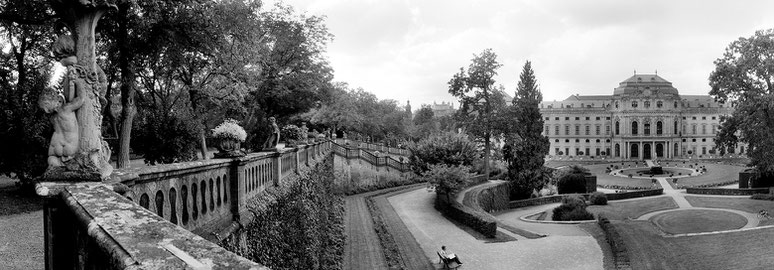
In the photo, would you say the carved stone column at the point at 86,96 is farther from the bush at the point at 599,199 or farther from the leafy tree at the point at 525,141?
the bush at the point at 599,199

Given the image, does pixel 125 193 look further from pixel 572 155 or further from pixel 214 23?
pixel 572 155

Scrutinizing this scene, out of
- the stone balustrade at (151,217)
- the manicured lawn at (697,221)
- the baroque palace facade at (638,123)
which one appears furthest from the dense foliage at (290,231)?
the baroque palace facade at (638,123)

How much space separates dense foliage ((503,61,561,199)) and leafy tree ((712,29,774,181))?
1468 centimetres

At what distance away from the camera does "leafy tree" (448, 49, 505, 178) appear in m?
44.6

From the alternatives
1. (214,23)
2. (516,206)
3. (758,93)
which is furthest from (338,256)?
(758,93)

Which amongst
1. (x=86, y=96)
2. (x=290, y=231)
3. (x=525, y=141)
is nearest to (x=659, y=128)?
(x=525, y=141)

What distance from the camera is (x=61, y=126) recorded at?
462cm

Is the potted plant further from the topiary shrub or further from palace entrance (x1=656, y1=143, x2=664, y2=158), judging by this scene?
palace entrance (x1=656, y1=143, x2=664, y2=158)

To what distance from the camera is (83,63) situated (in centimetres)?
486

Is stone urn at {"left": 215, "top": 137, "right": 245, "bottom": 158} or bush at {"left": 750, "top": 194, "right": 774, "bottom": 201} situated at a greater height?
stone urn at {"left": 215, "top": 137, "right": 245, "bottom": 158}

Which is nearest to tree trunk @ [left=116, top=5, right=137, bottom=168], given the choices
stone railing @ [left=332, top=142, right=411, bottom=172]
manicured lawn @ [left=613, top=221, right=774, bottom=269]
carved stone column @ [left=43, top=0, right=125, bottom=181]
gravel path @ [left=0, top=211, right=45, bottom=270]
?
gravel path @ [left=0, top=211, right=45, bottom=270]

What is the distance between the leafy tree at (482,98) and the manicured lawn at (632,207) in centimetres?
1075

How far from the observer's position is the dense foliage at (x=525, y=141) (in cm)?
3959

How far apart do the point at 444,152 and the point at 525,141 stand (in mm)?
10362
